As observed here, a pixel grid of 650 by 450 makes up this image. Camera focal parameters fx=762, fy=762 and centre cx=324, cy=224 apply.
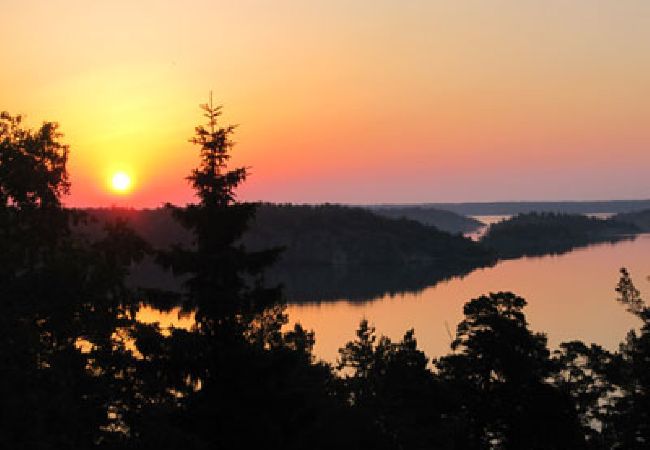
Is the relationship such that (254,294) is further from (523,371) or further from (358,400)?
(523,371)

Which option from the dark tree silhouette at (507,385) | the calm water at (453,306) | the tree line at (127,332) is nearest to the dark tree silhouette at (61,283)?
the tree line at (127,332)

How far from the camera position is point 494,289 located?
506 feet

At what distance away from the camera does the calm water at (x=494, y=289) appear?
89000mm

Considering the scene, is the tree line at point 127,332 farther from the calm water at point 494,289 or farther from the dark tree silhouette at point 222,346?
the calm water at point 494,289

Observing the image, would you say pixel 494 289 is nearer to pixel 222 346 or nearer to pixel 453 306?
pixel 453 306

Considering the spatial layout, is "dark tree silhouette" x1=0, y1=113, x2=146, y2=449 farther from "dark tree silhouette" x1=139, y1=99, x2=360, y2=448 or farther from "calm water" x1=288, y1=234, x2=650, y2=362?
"calm water" x1=288, y1=234, x2=650, y2=362

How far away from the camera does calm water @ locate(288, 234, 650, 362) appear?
8900 cm

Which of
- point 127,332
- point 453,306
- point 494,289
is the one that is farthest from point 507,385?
point 494,289

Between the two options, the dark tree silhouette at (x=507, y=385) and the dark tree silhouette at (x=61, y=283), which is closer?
the dark tree silhouette at (x=61, y=283)

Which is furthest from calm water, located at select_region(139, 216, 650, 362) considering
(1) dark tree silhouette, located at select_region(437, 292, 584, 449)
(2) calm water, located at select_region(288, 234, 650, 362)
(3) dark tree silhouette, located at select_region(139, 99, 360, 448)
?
(3) dark tree silhouette, located at select_region(139, 99, 360, 448)

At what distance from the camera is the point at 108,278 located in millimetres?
21172

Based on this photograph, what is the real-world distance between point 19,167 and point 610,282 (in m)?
145

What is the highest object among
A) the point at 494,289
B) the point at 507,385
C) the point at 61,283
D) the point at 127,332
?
the point at 61,283

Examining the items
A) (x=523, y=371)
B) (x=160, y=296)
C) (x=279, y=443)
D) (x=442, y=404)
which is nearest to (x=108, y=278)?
(x=160, y=296)
